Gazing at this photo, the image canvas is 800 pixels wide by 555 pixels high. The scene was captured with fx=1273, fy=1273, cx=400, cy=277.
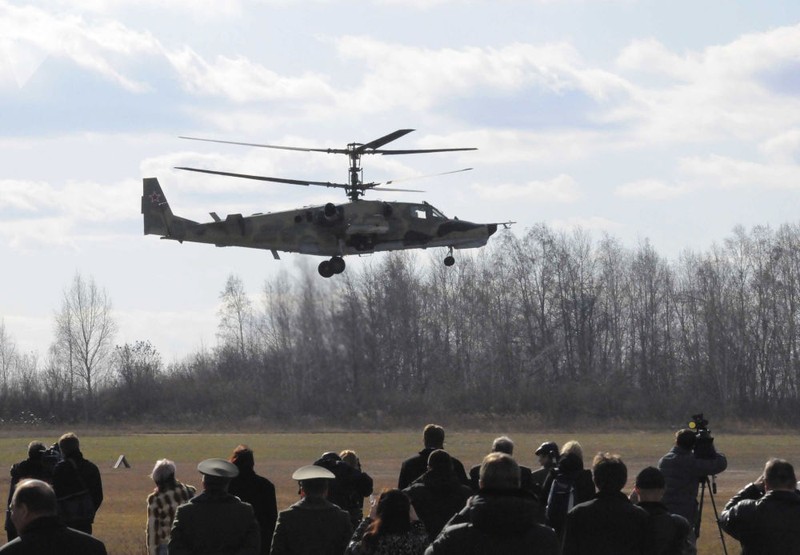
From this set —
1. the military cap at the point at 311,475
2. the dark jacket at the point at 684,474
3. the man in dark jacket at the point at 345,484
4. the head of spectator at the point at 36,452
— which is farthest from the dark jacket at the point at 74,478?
the dark jacket at the point at 684,474

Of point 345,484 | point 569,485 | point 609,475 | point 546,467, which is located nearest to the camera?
point 609,475

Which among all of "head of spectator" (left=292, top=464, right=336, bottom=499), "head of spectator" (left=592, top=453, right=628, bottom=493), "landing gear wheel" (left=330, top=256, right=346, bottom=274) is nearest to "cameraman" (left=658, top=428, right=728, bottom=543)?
"head of spectator" (left=592, top=453, right=628, bottom=493)

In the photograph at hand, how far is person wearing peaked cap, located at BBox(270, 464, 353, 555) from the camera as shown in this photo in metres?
8.63

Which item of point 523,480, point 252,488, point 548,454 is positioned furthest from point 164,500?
point 548,454

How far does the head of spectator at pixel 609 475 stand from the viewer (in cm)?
766

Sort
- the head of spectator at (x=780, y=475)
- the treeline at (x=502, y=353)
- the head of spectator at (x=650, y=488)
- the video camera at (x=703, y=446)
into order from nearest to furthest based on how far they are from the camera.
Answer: the head of spectator at (x=650, y=488) → the head of spectator at (x=780, y=475) → the video camera at (x=703, y=446) → the treeline at (x=502, y=353)

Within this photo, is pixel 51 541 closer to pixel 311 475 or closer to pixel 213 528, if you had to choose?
pixel 213 528

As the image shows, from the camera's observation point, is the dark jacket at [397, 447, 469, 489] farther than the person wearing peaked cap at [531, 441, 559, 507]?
No

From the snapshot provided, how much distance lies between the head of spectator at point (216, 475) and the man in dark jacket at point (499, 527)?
2.48 m

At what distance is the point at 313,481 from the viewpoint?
867 cm

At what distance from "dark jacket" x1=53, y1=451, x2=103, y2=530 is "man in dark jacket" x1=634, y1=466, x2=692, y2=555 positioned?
5.29 metres

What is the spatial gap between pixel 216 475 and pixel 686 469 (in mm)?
4711

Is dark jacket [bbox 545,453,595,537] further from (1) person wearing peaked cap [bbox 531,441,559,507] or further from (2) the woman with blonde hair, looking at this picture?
(2) the woman with blonde hair

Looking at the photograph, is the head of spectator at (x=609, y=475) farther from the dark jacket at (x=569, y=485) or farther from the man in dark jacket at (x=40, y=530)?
the man in dark jacket at (x=40, y=530)
